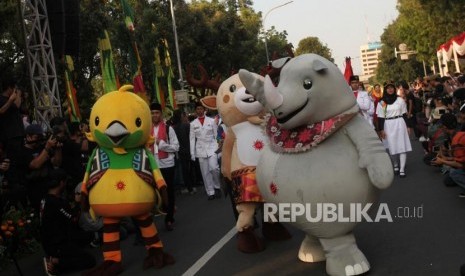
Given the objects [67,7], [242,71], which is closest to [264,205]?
→ [242,71]

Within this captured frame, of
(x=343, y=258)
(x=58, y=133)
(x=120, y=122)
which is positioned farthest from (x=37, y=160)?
(x=343, y=258)

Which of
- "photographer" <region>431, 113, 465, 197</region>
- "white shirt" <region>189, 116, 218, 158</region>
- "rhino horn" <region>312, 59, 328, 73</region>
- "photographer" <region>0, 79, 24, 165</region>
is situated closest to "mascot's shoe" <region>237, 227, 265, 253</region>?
"rhino horn" <region>312, 59, 328, 73</region>

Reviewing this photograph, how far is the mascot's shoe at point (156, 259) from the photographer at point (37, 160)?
1.70 metres

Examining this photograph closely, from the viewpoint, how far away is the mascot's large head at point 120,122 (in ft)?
17.9

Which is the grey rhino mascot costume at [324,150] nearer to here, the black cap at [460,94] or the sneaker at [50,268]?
the sneaker at [50,268]

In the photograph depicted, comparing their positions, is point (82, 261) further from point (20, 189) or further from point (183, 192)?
point (183, 192)

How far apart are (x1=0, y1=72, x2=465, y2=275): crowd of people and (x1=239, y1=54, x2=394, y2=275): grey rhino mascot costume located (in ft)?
2.85

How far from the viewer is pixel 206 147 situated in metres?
10.1

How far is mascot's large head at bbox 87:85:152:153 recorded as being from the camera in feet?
A: 17.9

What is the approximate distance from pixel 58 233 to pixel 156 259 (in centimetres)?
114

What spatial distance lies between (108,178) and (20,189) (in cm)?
137

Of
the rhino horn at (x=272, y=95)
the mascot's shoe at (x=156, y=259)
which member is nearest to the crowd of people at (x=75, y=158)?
the mascot's shoe at (x=156, y=259)

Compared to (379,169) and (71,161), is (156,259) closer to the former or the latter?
(71,161)

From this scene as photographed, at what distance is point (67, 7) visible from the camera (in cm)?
1237
